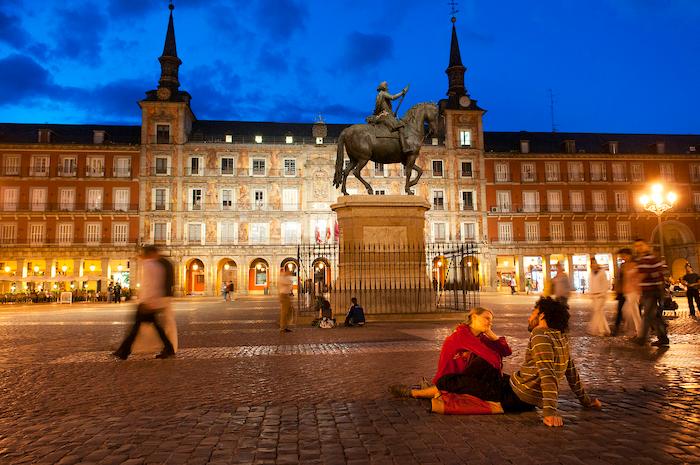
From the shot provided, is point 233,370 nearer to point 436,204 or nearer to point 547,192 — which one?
point 436,204

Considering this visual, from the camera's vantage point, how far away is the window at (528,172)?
49156 mm

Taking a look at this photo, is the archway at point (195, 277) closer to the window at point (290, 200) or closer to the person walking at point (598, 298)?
the window at point (290, 200)

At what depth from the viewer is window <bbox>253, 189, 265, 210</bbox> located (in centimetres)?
4600

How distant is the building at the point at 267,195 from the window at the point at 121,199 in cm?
15

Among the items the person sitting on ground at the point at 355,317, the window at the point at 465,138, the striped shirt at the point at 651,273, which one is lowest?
the person sitting on ground at the point at 355,317

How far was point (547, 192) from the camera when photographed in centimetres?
4925

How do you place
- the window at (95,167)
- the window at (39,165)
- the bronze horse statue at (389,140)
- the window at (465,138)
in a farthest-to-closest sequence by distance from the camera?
1. the window at (465,138)
2. the window at (95,167)
3. the window at (39,165)
4. the bronze horse statue at (389,140)

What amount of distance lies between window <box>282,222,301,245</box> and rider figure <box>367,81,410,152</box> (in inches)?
1261

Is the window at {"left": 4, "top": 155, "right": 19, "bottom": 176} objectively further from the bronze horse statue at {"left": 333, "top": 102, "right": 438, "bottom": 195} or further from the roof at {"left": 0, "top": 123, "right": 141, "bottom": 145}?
the bronze horse statue at {"left": 333, "top": 102, "right": 438, "bottom": 195}

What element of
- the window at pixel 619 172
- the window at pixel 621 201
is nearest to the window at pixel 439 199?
the window at pixel 621 201

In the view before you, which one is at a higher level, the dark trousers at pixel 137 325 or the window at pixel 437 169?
the window at pixel 437 169

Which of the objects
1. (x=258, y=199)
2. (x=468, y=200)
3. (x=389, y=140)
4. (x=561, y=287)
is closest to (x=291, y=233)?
(x=258, y=199)

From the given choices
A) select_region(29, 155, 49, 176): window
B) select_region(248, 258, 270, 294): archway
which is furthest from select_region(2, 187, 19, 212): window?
select_region(248, 258, 270, 294): archway

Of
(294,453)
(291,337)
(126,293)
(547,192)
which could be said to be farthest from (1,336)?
(547,192)
